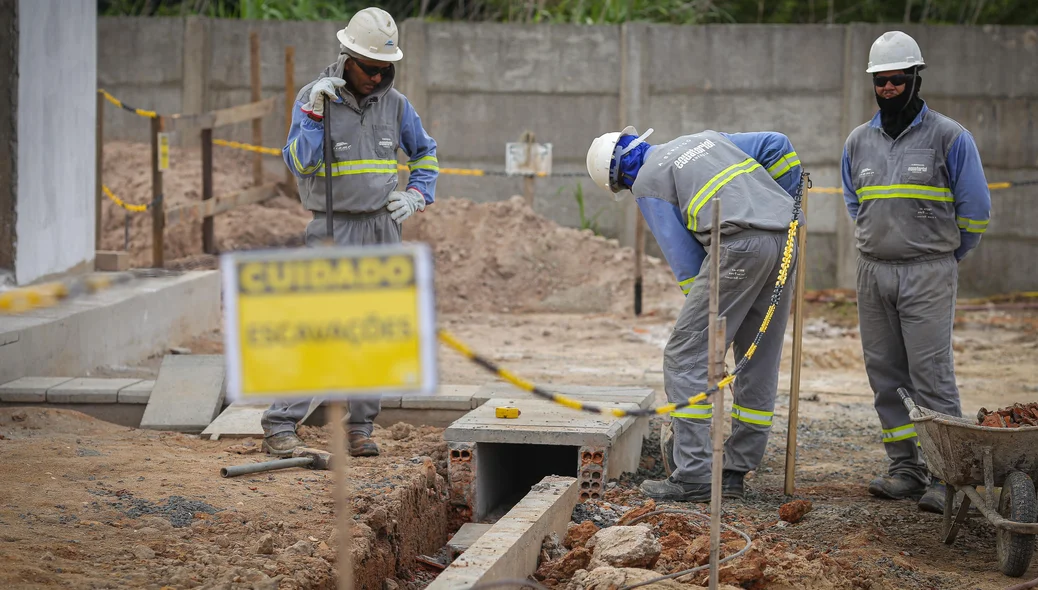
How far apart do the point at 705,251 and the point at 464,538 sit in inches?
68.8

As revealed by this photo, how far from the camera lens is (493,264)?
41.6 feet

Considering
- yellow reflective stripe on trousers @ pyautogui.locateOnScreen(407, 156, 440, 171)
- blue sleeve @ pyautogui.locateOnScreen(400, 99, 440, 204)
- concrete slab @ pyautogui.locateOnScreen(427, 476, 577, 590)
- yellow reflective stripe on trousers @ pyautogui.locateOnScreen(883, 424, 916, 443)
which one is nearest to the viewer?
concrete slab @ pyautogui.locateOnScreen(427, 476, 577, 590)

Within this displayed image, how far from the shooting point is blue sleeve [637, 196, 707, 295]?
5145 millimetres

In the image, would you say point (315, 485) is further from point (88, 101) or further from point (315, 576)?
point (88, 101)

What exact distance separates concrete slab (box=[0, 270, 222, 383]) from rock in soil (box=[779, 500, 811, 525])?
13.9 ft

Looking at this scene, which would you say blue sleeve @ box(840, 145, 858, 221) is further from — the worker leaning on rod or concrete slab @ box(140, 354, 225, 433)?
concrete slab @ box(140, 354, 225, 433)

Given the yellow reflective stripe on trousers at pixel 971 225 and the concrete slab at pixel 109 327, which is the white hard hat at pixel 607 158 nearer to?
the yellow reflective stripe on trousers at pixel 971 225

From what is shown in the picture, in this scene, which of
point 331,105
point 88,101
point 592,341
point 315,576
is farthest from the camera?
point 592,341

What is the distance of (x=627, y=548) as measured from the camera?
4.03 meters

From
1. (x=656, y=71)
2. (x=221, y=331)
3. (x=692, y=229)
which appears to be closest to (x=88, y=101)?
(x=221, y=331)

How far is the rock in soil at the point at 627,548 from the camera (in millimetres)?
3994

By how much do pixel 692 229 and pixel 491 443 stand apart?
4.68 ft

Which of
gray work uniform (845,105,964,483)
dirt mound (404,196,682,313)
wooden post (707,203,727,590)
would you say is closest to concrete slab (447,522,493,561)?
wooden post (707,203,727,590)

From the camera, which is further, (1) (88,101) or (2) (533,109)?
(2) (533,109)
